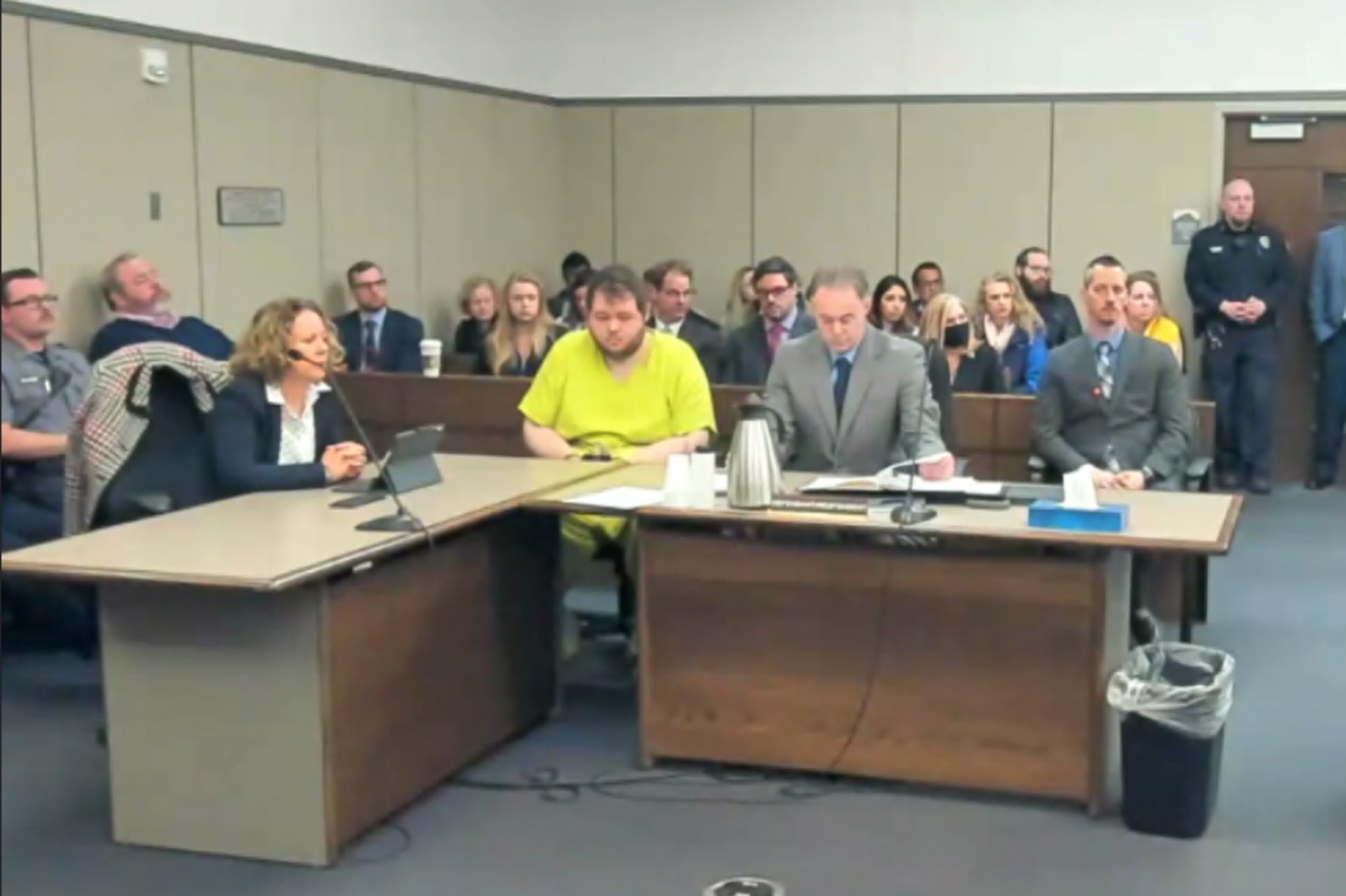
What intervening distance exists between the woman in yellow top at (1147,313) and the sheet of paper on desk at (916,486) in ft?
8.78

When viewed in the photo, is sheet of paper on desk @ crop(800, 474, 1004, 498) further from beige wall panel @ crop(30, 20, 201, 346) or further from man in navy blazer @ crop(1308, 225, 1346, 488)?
man in navy blazer @ crop(1308, 225, 1346, 488)

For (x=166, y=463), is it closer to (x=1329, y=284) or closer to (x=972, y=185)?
(x=972, y=185)

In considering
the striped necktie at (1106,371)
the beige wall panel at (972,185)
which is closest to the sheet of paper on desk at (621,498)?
the striped necktie at (1106,371)

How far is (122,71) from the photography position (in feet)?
21.2

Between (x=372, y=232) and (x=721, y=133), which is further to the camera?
(x=721, y=133)

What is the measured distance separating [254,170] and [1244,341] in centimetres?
493

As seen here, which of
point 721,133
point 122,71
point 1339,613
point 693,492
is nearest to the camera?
point 693,492

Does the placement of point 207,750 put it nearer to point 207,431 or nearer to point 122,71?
point 207,431

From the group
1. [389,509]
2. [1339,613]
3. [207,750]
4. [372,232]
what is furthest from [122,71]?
[1339,613]

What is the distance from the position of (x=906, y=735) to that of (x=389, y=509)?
4.50 ft

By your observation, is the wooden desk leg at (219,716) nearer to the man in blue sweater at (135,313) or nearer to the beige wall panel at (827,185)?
the man in blue sweater at (135,313)

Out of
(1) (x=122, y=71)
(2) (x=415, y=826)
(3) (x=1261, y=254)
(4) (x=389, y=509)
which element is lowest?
(2) (x=415, y=826)

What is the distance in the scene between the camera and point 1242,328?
28.1 ft

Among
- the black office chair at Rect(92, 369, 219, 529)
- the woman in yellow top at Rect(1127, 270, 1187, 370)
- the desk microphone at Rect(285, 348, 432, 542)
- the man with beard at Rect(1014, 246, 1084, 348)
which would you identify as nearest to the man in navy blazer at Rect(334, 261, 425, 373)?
the man with beard at Rect(1014, 246, 1084, 348)
